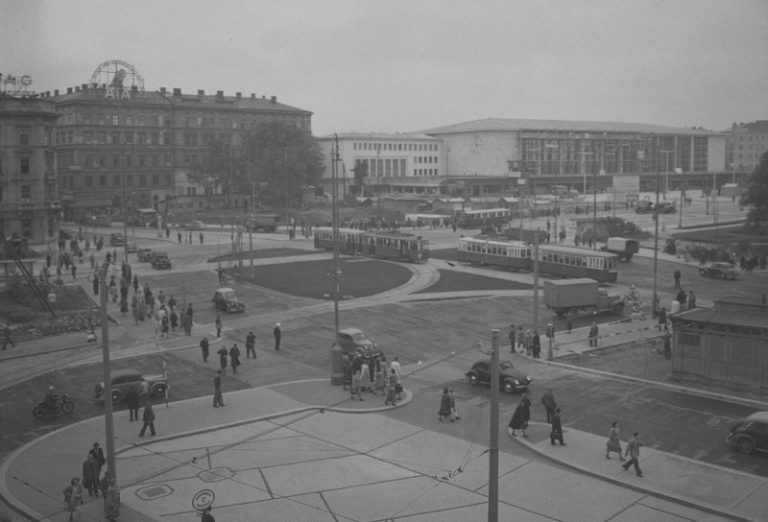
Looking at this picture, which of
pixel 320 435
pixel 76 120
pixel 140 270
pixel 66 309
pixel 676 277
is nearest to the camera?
pixel 320 435

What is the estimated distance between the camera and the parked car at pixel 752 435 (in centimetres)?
2253

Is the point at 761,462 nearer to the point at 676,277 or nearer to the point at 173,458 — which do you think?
the point at 173,458

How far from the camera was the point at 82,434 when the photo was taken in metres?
25.0

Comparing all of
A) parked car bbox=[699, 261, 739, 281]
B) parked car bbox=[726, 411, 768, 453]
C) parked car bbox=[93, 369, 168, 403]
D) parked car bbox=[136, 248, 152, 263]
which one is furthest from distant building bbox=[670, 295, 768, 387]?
parked car bbox=[136, 248, 152, 263]

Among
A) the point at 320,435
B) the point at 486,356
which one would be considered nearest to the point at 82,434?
the point at 320,435

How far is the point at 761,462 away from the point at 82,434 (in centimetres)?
2110

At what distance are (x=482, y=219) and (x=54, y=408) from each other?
8613cm

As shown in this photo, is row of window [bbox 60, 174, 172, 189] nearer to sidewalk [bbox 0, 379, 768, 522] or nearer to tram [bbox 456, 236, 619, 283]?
tram [bbox 456, 236, 619, 283]

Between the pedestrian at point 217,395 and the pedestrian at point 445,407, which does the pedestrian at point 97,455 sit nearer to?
the pedestrian at point 217,395

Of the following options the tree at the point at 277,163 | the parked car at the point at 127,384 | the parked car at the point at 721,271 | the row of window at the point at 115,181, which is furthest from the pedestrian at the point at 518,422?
the row of window at the point at 115,181

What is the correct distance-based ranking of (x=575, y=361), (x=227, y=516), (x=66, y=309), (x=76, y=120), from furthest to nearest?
(x=76, y=120) → (x=66, y=309) → (x=575, y=361) → (x=227, y=516)

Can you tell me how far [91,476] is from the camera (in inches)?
786

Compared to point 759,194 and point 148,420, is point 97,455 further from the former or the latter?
point 759,194

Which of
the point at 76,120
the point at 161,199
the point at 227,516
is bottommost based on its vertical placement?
the point at 227,516
